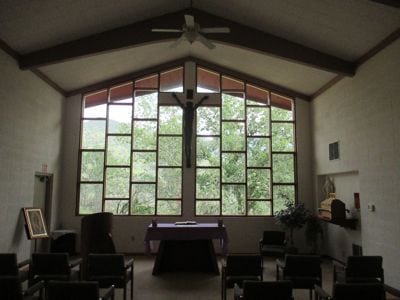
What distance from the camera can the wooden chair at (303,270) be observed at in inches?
155

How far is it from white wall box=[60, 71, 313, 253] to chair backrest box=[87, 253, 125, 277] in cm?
388

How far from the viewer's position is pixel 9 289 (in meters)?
2.78

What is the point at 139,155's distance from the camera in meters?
8.09

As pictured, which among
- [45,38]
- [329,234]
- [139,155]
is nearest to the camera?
[45,38]

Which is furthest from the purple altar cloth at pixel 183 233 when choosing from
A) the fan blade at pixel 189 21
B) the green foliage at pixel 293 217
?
the fan blade at pixel 189 21

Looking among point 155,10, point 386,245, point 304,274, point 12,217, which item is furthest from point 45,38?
point 386,245

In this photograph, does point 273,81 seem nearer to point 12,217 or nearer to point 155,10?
point 155,10

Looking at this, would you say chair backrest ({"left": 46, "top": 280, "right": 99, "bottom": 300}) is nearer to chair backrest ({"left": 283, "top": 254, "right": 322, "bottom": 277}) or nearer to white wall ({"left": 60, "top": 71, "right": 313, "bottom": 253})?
chair backrest ({"left": 283, "top": 254, "right": 322, "bottom": 277})

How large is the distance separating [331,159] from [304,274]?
→ 3787 millimetres

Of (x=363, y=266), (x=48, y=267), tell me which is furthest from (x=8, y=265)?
(x=363, y=266)

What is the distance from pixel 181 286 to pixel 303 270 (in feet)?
6.67

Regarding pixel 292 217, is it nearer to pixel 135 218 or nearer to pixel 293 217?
pixel 293 217

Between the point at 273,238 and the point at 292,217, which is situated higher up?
the point at 292,217

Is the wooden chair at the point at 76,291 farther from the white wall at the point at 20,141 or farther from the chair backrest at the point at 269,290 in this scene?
the white wall at the point at 20,141
